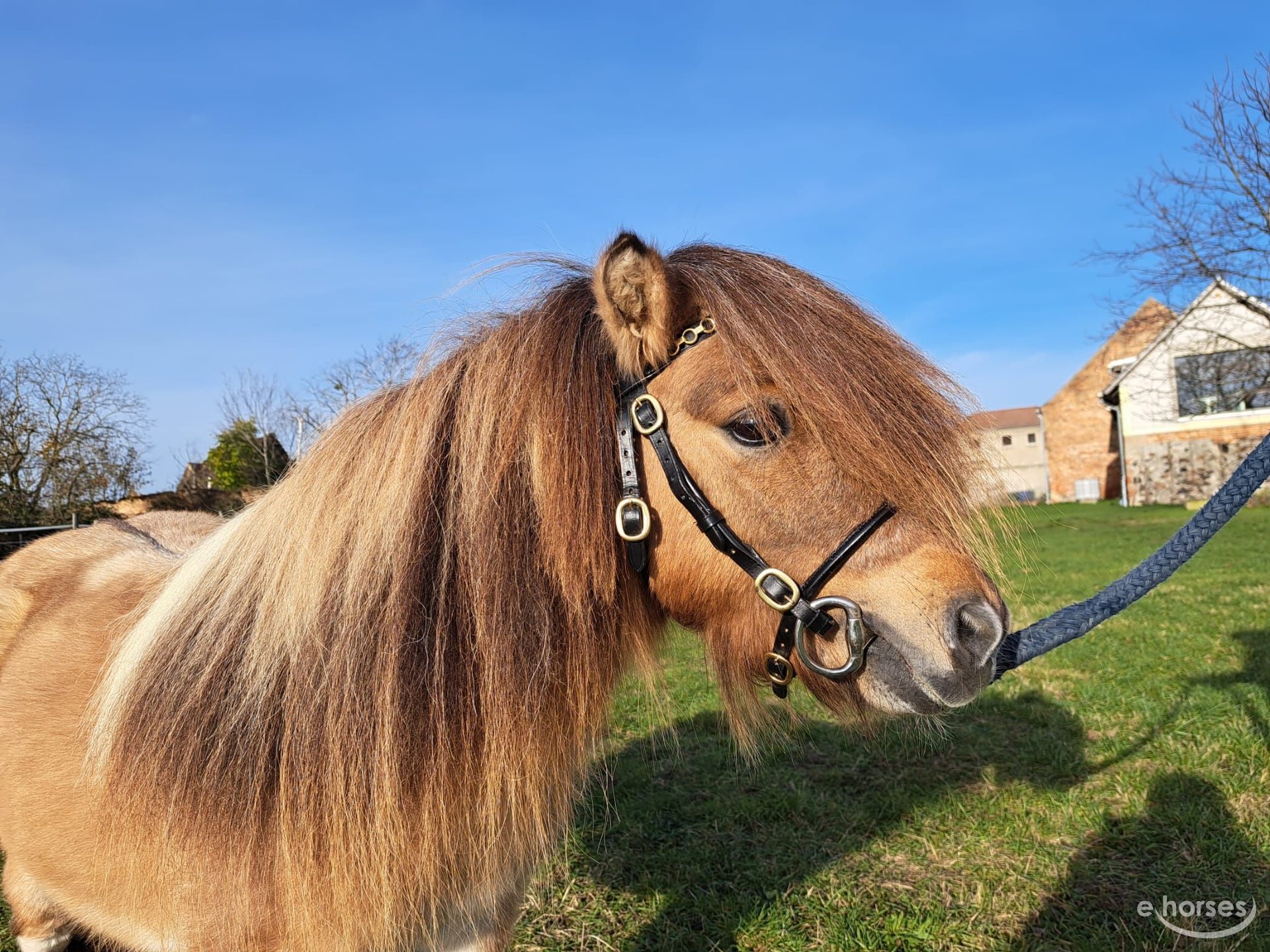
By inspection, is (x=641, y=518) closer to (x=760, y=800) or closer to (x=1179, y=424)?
(x=760, y=800)

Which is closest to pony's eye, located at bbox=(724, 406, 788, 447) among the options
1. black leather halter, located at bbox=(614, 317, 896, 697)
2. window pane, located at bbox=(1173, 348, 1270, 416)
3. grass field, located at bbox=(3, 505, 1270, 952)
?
black leather halter, located at bbox=(614, 317, 896, 697)

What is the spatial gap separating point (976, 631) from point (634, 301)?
1.02 meters

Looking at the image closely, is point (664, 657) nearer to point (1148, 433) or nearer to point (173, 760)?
point (173, 760)

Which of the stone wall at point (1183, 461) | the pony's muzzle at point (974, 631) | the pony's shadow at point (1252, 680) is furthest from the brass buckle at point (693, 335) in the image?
the stone wall at point (1183, 461)

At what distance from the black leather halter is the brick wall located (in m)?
40.4

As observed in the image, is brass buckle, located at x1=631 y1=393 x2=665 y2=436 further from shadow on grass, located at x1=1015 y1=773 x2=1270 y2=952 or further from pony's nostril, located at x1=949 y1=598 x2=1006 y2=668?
shadow on grass, located at x1=1015 y1=773 x2=1270 y2=952

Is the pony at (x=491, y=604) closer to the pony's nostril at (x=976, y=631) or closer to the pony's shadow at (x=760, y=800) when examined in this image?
the pony's nostril at (x=976, y=631)

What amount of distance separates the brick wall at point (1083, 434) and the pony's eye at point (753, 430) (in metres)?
40.4

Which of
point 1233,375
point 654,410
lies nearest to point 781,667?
point 654,410

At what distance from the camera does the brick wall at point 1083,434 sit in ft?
119

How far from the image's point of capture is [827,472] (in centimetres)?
164

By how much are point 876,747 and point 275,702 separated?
433 cm

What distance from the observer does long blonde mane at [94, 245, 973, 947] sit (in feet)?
5.24

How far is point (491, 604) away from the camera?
5.43 feet
